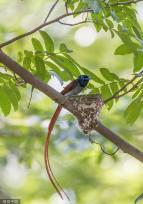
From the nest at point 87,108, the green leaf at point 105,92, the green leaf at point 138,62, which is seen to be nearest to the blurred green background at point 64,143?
the nest at point 87,108

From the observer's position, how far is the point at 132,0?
3332 millimetres

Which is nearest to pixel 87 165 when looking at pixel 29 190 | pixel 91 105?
pixel 29 190

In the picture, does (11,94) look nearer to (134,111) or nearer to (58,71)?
(58,71)

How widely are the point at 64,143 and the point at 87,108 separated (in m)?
3.22

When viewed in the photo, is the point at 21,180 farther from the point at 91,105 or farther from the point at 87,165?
the point at 91,105

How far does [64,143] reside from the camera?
714 cm

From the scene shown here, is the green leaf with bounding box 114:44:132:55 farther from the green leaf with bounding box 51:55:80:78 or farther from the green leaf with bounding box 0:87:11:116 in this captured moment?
the green leaf with bounding box 0:87:11:116

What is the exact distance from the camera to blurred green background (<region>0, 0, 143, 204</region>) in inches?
254

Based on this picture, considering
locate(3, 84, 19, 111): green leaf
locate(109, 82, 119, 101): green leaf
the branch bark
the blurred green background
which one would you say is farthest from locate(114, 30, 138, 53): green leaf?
the blurred green background

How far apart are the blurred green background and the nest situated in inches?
14.0

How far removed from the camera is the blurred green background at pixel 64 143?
21.2 feet

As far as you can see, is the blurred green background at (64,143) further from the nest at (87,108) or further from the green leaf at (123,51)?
the green leaf at (123,51)

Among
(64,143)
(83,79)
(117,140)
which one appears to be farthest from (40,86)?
(64,143)

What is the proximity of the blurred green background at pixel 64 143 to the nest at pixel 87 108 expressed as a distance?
0.36 metres
